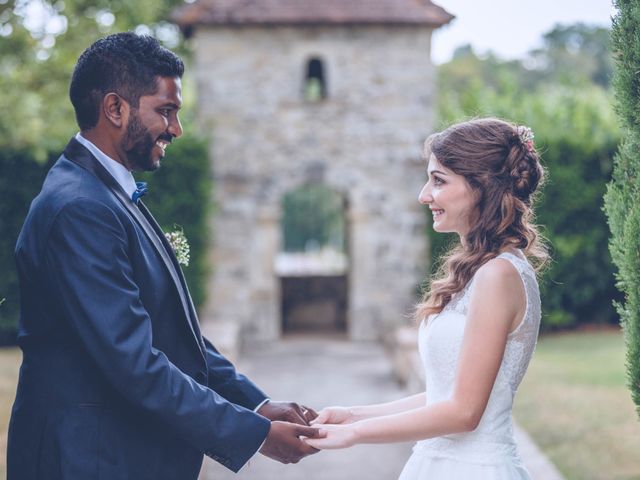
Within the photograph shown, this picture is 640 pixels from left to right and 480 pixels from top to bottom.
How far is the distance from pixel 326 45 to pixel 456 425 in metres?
12.6

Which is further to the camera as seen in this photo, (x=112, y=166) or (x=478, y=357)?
(x=112, y=166)

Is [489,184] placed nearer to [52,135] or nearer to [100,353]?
[100,353]

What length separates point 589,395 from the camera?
9844 mm

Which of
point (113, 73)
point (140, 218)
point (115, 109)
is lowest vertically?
point (140, 218)

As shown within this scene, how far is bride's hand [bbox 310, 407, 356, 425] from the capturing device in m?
3.26

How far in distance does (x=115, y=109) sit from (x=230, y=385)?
4.04 ft

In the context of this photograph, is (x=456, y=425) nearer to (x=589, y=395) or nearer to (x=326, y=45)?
(x=589, y=395)

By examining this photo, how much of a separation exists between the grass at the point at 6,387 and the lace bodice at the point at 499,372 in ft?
14.8

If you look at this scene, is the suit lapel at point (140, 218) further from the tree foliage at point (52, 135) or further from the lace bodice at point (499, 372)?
the tree foliage at point (52, 135)

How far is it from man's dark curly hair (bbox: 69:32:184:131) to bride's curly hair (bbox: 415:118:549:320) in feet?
3.42

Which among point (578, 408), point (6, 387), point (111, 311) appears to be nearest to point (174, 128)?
point (111, 311)

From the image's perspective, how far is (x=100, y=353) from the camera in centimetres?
250

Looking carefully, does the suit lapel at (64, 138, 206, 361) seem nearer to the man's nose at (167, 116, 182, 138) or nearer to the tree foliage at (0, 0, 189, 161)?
the man's nose at (167, 116, 182, 138)

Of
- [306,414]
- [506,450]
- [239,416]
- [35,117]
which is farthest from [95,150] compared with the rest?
[35,117]
